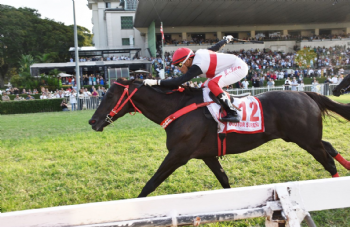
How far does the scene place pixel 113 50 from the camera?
39.0m

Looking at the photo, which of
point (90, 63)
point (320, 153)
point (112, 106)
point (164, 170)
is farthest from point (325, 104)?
point (90, 63)

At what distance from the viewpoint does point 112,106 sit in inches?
160

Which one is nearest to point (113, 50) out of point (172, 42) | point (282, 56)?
point (172, 42)

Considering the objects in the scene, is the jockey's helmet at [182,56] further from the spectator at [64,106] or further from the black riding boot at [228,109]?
the spectator at [64,106]

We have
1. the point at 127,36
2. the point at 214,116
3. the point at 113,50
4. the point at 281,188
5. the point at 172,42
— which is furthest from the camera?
the point at 127,36

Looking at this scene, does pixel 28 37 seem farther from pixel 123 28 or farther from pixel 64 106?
pixel 64 106

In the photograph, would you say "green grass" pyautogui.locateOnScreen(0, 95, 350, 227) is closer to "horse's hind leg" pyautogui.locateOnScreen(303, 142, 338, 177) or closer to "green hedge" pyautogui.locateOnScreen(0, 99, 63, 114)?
"horse's hind leg" pyautogui.locateOnScreen(303, 142, 338, 177)

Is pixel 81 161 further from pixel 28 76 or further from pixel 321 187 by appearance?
pixel 28 76

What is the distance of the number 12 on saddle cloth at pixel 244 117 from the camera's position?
374 cm

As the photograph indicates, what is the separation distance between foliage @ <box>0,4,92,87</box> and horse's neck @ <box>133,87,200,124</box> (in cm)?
4457

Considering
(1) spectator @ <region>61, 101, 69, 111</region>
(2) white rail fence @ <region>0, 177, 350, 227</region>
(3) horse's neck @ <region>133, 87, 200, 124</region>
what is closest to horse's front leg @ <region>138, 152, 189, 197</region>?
(3) horse's neck @ <region>133, 87, 200, 124</region>

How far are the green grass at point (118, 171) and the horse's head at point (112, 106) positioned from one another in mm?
1145

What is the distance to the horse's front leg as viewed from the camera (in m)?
3.40

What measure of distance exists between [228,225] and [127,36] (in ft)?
148
